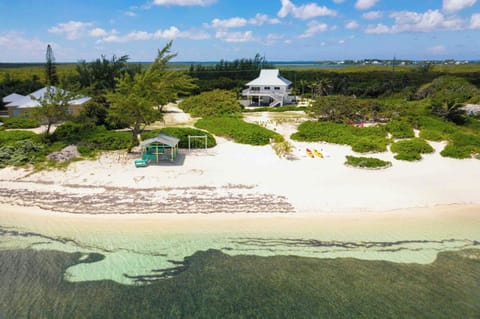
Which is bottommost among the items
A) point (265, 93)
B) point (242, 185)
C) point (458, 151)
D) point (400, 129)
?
point (242, 185)

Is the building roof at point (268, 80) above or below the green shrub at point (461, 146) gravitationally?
above

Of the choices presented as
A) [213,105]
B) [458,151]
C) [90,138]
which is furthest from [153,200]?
[213,105]

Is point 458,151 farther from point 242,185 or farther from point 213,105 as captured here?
point 213,105

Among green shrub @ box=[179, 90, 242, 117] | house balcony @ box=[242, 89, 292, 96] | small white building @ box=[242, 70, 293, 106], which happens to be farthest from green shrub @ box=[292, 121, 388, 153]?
house balcony @ box=[242, 89, 292, 96]

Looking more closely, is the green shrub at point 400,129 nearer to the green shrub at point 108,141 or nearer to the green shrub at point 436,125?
the green shrub at point 436,125

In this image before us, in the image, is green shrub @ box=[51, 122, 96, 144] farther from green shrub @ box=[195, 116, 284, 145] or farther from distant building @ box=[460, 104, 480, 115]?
distant building @ box=[460, 104, 480, 115]

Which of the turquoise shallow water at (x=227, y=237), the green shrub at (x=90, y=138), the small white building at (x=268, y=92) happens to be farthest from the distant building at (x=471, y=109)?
the green shrub at (x=90, y=138)
